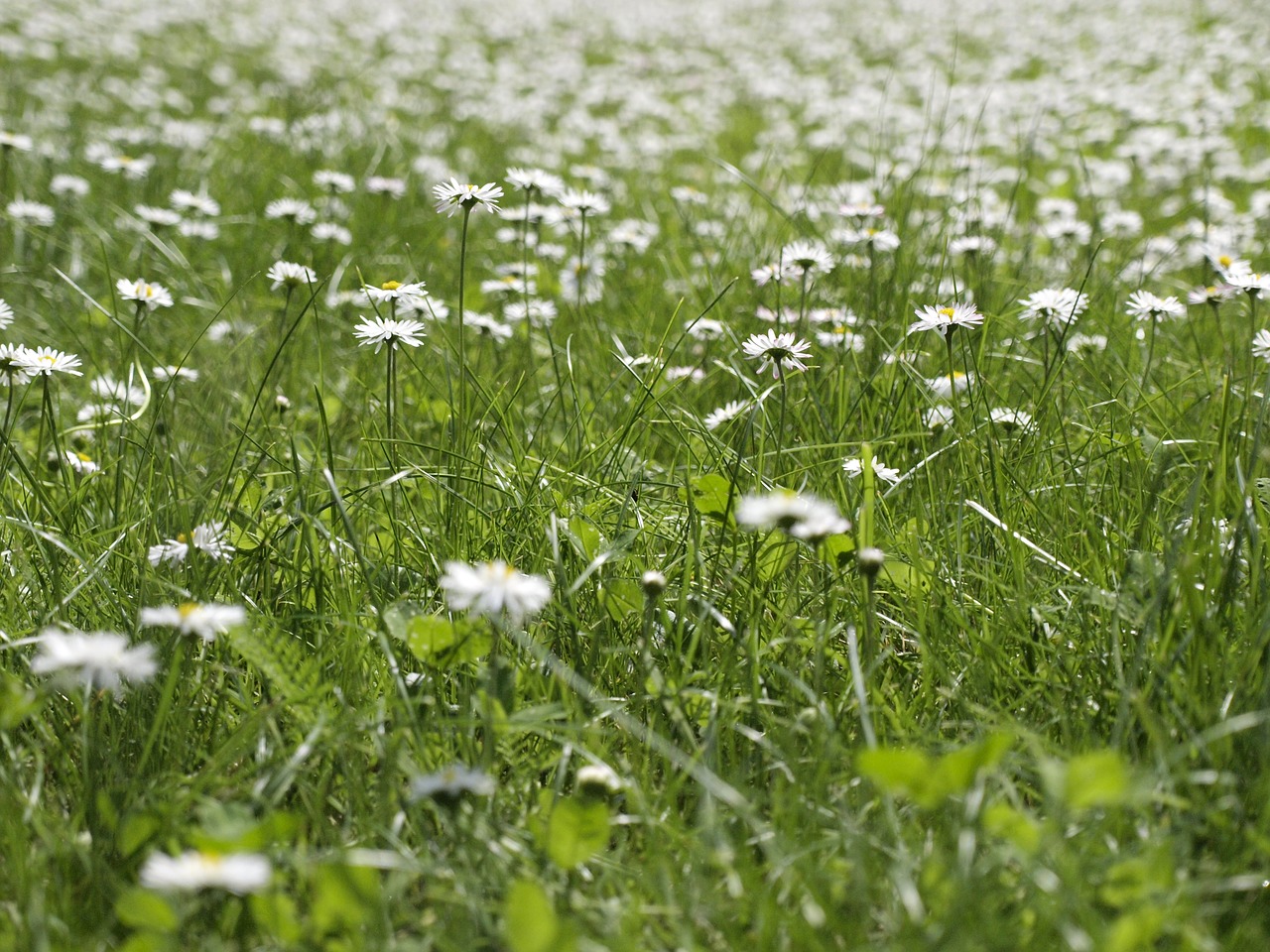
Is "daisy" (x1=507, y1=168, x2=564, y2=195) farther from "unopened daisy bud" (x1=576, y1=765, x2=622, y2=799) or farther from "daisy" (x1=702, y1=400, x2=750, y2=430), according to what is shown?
"unopened daisy bud" (x1=576, y1=765, x2=622, y2=799)

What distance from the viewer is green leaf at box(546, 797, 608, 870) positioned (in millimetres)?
1139

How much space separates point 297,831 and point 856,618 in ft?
2.59

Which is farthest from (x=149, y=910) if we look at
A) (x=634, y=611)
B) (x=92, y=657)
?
(x=634, y=611)

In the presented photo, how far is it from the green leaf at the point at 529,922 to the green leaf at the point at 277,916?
0.64 feet

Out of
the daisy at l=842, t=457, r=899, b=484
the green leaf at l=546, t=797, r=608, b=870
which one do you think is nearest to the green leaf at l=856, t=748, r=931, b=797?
the green leaf at l=546, t=797, r=608, b=870

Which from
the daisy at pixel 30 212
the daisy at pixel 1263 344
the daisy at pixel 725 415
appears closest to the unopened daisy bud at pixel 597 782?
the daisy at pixel 725 415

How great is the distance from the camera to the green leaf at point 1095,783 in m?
0.95

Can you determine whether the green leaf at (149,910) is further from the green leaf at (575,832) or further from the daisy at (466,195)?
the daisy at (466,195)

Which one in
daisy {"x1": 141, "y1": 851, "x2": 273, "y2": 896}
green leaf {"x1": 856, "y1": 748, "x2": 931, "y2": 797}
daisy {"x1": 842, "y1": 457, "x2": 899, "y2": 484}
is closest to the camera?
daisy {"x1": 141, "y1": 851, "x2": 273, "y2": 896}

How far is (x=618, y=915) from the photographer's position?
111 cm

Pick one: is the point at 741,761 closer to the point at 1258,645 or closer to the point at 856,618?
the point at 856,618

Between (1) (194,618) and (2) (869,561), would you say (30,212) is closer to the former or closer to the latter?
(1) (194,618)

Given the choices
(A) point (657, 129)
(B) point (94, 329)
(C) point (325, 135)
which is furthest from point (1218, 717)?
(A) point (657, 129)

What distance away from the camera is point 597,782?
4.02ft
